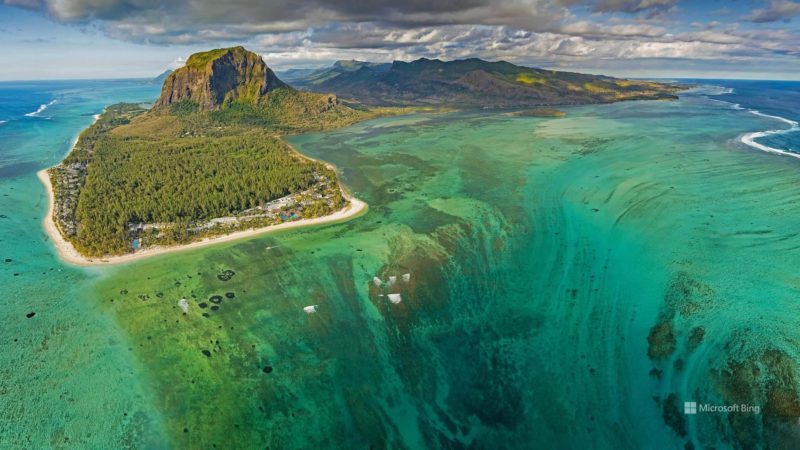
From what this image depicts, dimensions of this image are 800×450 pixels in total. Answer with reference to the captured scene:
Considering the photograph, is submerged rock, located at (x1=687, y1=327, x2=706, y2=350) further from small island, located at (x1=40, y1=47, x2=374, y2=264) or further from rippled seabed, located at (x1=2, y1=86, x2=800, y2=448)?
small island, located at (x1=40, y1=47, x2=374, y2=264)

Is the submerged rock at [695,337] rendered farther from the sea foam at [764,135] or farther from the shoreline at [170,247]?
the sea foam at [764,135]

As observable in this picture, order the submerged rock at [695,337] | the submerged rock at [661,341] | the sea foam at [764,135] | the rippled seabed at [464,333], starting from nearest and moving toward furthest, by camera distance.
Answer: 1. the rippled seabed at [464,333]
2. the submerged rock at [661,341]
3. the submerged rock at [695,337]
4. the sea foam at [764,135]

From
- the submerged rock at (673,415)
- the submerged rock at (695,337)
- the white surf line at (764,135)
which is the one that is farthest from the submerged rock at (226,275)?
the white surf line at (764,135)

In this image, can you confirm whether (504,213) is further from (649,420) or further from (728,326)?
(649,420)

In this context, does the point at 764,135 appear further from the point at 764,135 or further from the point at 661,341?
the point at 661,341

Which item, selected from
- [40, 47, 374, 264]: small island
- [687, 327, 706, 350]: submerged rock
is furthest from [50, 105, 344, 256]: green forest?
[687, 327, 706, 350]: submerged rock

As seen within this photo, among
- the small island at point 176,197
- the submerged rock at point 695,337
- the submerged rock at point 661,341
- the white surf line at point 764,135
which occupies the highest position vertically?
the white surf line at point 764,135

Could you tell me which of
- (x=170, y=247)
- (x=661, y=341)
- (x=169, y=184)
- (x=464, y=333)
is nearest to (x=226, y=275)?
(x=170, y=247)

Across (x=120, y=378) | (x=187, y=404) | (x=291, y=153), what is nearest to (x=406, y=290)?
(x=187, y=404)
